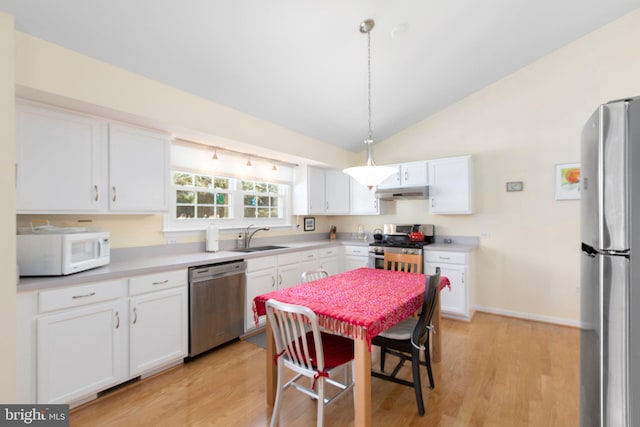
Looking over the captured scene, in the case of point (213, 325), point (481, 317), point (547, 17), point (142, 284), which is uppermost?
point (547, 17)

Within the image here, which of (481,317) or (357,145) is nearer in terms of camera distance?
(481,317)

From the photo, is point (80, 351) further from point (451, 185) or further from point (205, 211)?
point (451, 185)

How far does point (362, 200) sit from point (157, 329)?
3.46 meters

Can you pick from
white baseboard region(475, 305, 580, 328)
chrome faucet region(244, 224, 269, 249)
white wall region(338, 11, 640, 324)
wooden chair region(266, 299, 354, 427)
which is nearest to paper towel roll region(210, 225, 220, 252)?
chrome faucet region(244, 224, 269, 249)

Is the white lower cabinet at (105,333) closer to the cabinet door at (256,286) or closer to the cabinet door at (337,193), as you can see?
the cabinet door at (256,286)

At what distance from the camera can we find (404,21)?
107 inches

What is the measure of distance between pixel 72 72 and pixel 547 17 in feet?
14.2

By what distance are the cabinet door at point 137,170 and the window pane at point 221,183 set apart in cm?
94

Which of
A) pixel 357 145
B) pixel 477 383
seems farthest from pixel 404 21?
pixel 477 383

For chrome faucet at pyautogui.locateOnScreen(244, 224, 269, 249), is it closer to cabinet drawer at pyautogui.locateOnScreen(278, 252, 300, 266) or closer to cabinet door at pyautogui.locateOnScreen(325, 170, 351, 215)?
cabinet drawer at pyautogui.locateOnScreen(278, 252, 300, 266)

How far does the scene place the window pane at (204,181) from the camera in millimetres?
3635

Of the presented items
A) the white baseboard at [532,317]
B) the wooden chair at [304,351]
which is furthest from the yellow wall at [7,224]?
the white baseboard at [532,317]

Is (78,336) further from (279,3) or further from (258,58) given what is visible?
(279,3)

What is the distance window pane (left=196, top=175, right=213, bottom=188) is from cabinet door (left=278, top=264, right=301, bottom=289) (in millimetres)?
1382
